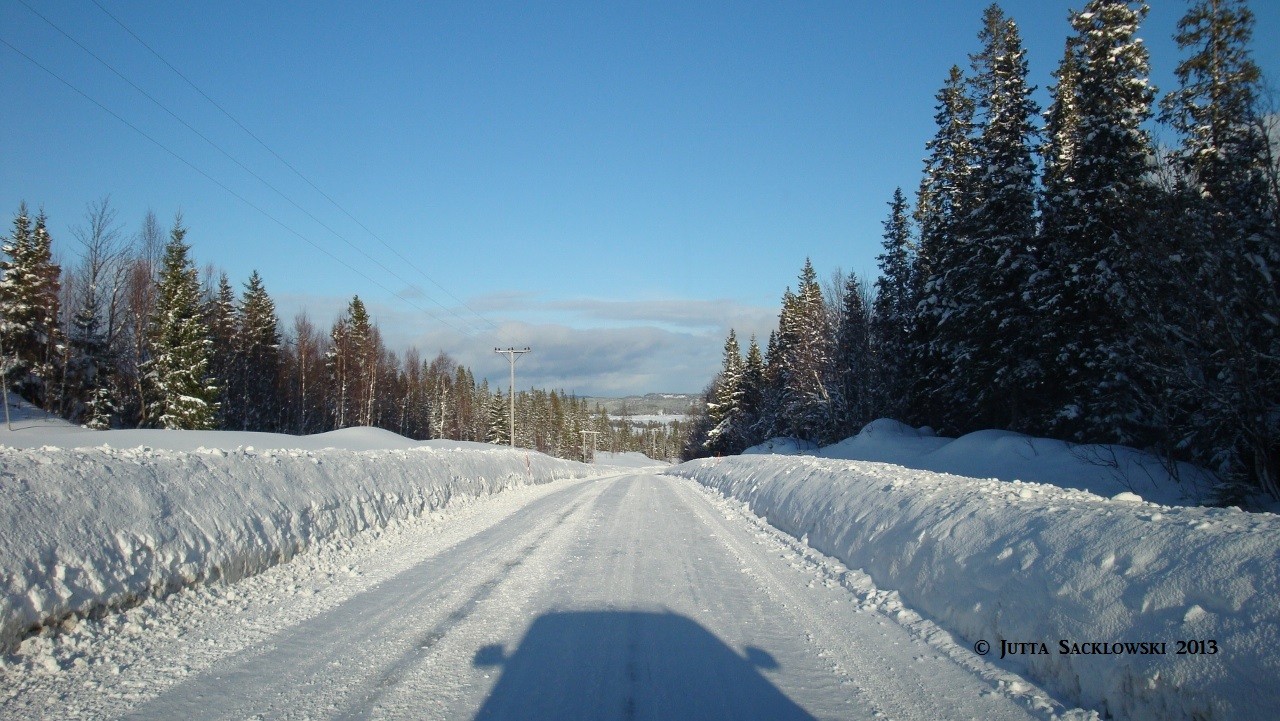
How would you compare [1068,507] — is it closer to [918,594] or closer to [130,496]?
[918,594]

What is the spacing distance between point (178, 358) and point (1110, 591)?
133 feet

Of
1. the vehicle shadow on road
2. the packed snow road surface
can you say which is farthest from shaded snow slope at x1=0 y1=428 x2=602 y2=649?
the vehicle shadow on road

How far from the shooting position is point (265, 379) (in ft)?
167

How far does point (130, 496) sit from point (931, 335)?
31950mm

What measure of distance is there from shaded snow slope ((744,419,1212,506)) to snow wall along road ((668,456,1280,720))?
11067mm

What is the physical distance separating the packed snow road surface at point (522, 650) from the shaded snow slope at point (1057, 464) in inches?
506

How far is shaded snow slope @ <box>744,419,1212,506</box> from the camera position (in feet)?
55.1

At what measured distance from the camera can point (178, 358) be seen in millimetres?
34156

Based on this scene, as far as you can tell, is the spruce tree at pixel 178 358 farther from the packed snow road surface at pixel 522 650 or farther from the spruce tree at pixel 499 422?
the spruce tree at pixel 499 422

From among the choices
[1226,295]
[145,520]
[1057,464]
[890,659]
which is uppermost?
[1226,295]

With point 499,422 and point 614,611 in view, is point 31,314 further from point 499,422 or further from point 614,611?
point 499,422

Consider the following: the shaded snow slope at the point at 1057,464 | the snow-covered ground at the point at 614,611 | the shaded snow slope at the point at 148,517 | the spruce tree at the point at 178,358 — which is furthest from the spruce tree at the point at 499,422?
the snow-covered ground at the point at 614,611

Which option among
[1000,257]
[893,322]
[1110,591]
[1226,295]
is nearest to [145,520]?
[1110,591]

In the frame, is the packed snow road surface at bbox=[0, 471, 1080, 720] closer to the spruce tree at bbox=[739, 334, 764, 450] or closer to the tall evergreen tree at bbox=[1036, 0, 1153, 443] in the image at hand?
the tall evergreen tree at bbox=[1036, 0, 1153, 443]
